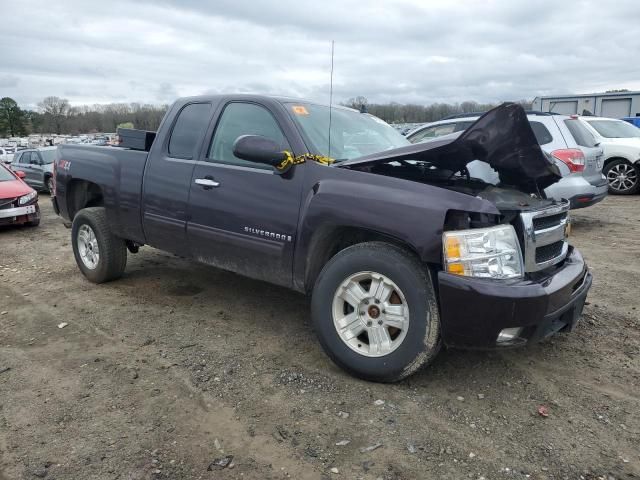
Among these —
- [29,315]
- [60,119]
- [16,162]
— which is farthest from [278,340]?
[60,119]

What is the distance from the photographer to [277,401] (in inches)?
120

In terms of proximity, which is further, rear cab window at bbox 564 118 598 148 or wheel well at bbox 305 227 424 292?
rear cab window at bbox 564 118 598 148

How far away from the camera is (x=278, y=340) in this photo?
13.0 ft

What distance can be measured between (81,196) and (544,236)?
481 centimetres

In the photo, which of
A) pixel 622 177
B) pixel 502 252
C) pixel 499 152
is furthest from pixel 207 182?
pixel 622 177

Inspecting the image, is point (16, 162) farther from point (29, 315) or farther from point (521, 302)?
point (521, 302)

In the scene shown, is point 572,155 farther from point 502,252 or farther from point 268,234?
point 268,234

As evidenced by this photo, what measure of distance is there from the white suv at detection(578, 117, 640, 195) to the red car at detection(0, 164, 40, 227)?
1140cm

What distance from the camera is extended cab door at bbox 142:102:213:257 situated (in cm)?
428

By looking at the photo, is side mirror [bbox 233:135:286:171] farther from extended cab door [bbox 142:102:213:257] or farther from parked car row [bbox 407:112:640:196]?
parked car row [bbox 407:112:640:196]

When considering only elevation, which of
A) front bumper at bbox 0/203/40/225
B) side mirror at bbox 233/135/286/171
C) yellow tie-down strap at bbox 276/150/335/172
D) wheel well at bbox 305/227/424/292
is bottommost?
front bumper at bbox 0/203/40/225

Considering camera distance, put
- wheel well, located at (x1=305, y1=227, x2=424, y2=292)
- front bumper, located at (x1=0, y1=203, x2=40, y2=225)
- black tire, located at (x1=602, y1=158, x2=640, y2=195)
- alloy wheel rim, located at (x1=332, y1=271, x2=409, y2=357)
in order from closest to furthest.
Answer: alloy wheel rim, located at (x1=332, y1=271, x2=409, y2=357), wheel well, located at (x1=305, y1=227, x2=424, y2=292), front bumper, located at (x1=0, y1=203, x2=40, y2=225), black tire, located at (x1=602, y1=158, x2=640, y2=195)

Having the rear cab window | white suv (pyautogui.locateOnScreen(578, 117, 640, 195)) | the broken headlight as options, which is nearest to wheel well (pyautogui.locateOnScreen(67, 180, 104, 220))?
the broken headlight

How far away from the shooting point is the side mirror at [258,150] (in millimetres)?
3418
